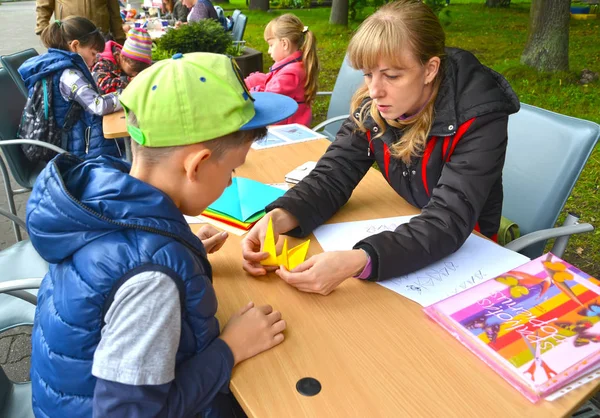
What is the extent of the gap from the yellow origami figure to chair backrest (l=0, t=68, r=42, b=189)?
2.06 m

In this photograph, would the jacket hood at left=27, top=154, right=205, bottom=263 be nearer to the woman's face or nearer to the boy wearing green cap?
the boy wearing green cap

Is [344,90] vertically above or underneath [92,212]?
underneath

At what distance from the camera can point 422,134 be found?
158cm

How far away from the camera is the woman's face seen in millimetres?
1503

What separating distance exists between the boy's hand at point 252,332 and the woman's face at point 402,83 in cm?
78

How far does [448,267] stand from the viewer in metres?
1.37

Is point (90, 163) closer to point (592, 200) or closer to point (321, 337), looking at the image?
point (321, 337)

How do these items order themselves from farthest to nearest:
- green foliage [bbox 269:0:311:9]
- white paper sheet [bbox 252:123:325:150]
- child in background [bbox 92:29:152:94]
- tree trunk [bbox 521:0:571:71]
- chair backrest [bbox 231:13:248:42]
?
green foliage [bbox 269:0:311:9] → chair backrest [bbox 231:13:248:42] → tree trunk [bbox 521:0:571:71] → child in background [bbox 92:29:152:94] → white paper sheet [bbox 252:123:325:150]

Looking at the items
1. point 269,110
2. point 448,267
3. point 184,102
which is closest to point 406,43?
point 269,110

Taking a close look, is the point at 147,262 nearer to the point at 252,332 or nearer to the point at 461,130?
the point at 252,332

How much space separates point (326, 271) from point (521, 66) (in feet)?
21.7

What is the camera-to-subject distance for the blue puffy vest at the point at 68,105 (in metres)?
2.92

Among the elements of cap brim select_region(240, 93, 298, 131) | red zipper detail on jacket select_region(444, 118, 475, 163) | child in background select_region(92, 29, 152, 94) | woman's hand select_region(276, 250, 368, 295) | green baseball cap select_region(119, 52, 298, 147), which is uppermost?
green baseball cap select_region(119, 52, 298, 147)

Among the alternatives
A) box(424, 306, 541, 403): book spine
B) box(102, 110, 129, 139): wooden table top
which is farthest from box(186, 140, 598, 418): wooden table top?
box(102, 110, 129, 139): wooden table top
